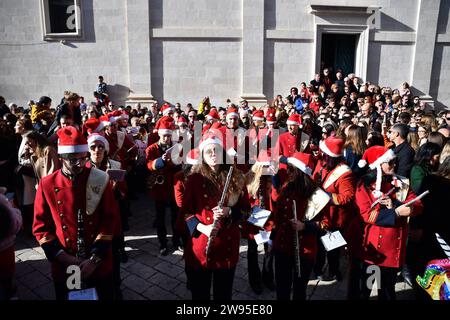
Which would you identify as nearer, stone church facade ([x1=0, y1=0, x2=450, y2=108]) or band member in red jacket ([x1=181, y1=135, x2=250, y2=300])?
band member in red jacket ([x1=181, y1=135, x2=250, y2=300])

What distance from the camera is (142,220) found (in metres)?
7.03

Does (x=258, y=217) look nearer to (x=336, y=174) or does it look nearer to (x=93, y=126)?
(x=336, y=174)

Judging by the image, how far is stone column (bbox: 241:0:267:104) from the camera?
14.8m

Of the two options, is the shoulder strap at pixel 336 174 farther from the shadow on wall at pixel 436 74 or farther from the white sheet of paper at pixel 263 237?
the shadow on wall at pixel 436 74

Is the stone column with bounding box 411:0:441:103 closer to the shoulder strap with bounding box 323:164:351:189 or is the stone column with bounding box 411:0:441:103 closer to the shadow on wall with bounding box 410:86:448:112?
the shadow on wall with bounding box 410:86:448:112

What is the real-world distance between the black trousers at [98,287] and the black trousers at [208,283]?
78 cm

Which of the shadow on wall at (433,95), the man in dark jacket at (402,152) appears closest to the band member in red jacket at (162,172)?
the man in dark jacket at (402,152)

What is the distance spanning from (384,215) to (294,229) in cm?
91

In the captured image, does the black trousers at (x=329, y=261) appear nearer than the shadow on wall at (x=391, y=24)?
Yes

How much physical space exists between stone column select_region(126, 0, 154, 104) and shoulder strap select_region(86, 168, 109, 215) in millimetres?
12478

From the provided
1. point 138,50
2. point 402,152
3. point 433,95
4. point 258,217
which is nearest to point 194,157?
point 258,217

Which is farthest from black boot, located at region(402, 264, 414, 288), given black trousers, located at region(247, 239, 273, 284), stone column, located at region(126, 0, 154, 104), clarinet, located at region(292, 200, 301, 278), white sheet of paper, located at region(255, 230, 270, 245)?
stone column, located at region(126, 0, 154, 104)

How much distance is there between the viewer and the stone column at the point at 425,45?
1588cm
